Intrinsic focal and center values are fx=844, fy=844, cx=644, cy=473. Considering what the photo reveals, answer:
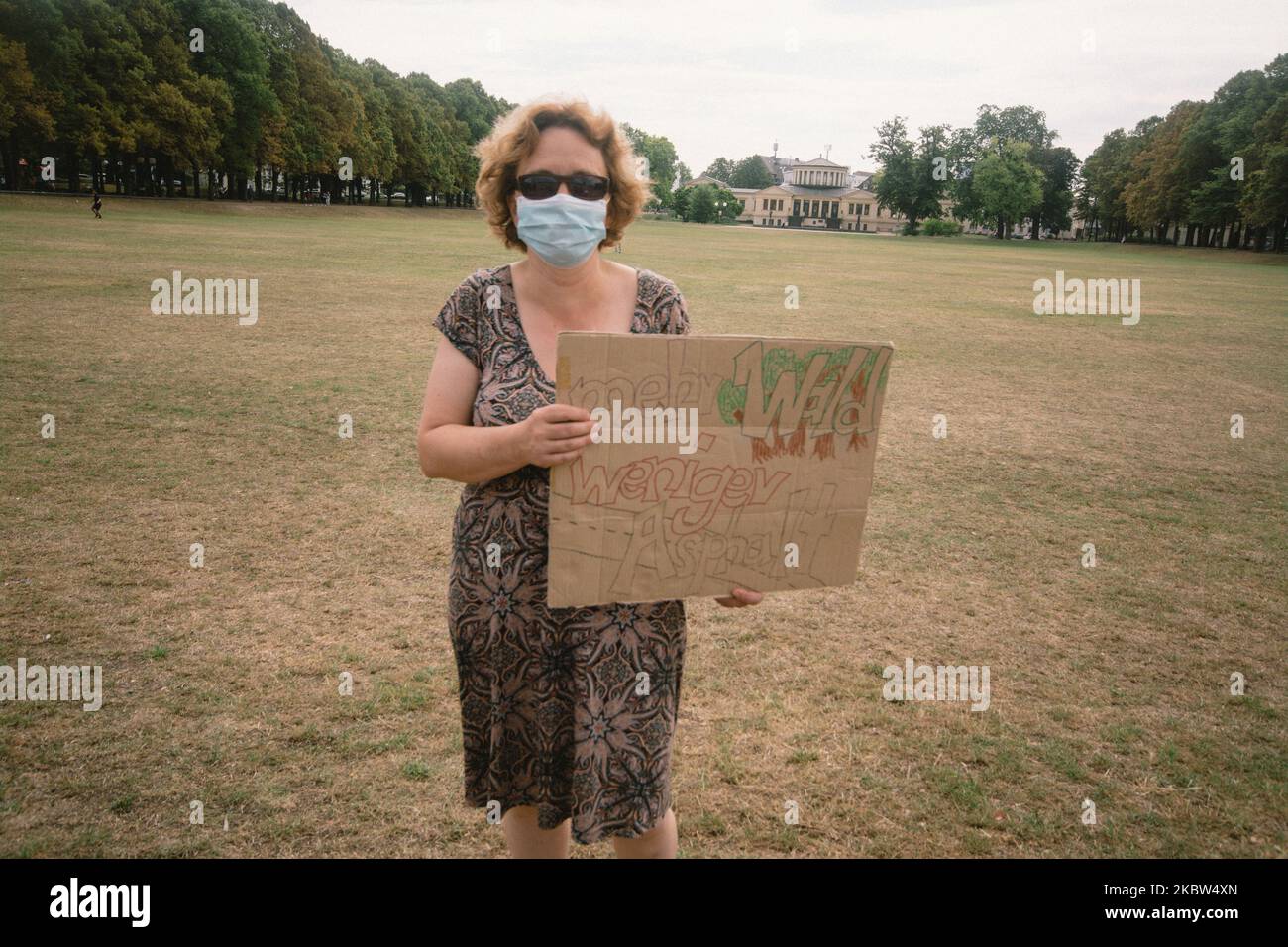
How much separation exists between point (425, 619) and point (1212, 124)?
91.8 metres

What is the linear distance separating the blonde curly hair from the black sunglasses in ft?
0.21

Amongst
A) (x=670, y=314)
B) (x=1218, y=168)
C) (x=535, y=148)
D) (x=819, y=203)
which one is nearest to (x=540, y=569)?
(x=670, y=314)

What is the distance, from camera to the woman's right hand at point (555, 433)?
2.11 meters

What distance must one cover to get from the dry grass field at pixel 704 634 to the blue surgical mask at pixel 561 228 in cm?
241

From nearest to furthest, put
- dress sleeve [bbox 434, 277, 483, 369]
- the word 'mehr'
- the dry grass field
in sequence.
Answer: the word 'mehr' < dress sleeve [bbox 434, 277, 483, 369] < the dry grass field

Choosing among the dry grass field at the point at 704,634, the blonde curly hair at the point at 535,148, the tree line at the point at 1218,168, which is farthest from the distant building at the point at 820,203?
the blonde curly hair at the point at 535,148

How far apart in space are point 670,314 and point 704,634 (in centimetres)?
318

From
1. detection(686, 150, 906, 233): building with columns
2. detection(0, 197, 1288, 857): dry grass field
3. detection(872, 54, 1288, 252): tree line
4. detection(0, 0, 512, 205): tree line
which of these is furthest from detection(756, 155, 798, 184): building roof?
detection(0, 197, 1288, 857): dry grass field

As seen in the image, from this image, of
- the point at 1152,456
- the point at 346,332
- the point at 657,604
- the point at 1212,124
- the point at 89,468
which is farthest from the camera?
the point at 1212,124

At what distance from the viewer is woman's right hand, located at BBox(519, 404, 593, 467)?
83.2 inches

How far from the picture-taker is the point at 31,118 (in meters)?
47.8

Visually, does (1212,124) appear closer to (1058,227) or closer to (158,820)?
(1058,227)

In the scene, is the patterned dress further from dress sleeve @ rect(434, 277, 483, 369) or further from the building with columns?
the building with columns

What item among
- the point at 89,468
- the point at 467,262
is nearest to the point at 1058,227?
the point at 467,262
